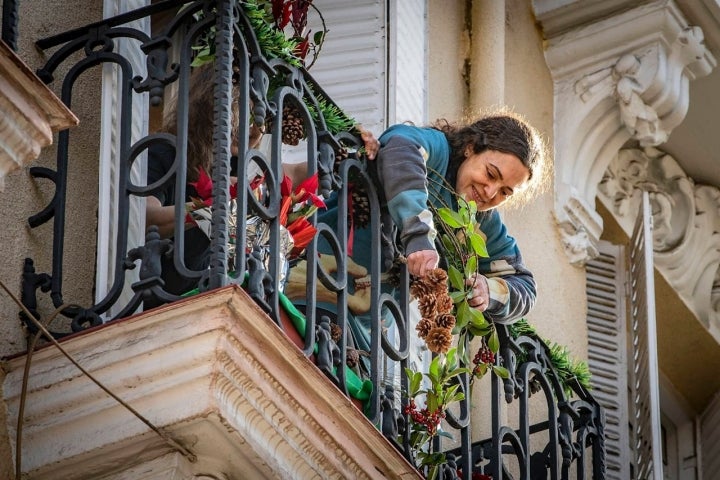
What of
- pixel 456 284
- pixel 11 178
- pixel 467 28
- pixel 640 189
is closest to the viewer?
pixel 11 178

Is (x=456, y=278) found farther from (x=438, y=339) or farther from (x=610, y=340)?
(x=610, y=340)

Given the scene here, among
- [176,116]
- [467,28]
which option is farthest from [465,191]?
[467,28]

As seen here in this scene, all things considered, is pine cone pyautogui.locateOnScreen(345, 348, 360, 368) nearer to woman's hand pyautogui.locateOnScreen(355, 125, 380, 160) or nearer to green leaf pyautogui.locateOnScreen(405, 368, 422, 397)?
green leaf pyautogui.locateOnScreen(405, 368, 422, 397)

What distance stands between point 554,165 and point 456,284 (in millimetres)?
2993

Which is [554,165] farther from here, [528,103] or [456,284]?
[456,284]

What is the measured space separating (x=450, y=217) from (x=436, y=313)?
0.43 metres

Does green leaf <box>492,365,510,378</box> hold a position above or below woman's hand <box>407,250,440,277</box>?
above

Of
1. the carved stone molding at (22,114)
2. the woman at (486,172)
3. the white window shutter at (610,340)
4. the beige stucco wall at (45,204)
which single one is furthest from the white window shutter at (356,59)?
the carved stone molding at (22,114)

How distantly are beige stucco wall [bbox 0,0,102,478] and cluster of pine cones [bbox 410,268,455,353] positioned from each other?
1076 millimetres

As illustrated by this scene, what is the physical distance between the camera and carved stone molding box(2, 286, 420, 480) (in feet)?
20.2

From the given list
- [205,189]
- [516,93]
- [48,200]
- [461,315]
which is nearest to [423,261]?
[461,315]

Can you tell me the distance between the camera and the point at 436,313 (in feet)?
23.8

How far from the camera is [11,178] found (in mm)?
6664

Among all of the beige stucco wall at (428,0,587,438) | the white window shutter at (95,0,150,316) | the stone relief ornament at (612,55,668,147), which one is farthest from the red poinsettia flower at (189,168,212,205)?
the stone relief ornament at (612,55,668,147)
